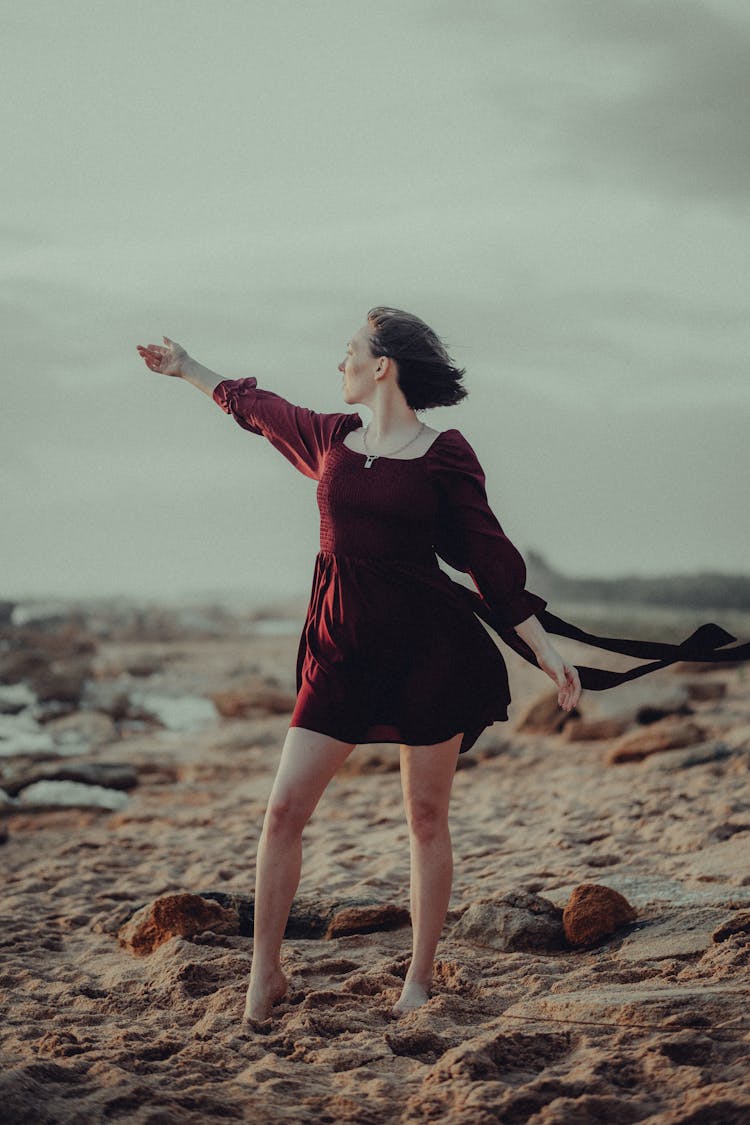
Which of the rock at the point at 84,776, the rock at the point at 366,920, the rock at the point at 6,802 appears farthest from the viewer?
the rock at the point at 84,776

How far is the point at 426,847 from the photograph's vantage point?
3609mm

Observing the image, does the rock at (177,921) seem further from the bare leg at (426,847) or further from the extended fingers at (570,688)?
the extended fingers at (570,688)

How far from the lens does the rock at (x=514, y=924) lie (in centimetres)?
433

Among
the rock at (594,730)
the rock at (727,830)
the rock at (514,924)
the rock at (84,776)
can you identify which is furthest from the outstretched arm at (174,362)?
the rock at (594,730)

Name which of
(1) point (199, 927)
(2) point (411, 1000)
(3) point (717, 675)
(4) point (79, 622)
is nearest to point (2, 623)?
(4) point (79, 622)

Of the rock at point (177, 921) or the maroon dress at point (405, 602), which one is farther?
the rock at point (177, 921)

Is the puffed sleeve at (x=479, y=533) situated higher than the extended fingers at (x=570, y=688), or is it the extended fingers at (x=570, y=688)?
the puffed sleeve at (x=479, y=533)

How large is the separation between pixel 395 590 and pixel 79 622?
24.9 meters

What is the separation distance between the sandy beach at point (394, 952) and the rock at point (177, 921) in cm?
1

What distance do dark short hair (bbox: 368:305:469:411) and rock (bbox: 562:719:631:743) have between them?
6.57m

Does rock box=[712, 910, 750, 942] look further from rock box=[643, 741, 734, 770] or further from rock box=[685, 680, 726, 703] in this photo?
rock box=[685, 680, 726, 703]

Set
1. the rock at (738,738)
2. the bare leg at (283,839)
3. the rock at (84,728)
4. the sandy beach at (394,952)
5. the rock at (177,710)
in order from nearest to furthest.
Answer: the sandy beach at (394,952) < the bare leg at (283,839) < the rock at (738,738) < the rock at (84,728) < the rock at (177,710)

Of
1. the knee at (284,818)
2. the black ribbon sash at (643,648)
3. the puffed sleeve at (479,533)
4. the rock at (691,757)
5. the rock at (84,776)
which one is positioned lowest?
the rock at (84,776)

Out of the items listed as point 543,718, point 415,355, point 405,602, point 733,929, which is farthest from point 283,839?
point 543,718
